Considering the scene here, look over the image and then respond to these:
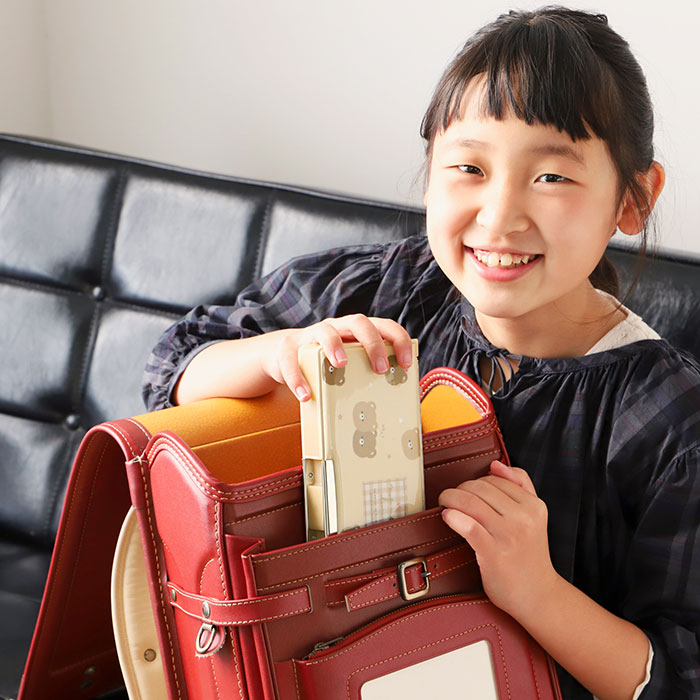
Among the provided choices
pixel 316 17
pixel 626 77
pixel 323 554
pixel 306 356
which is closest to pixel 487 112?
pixel 626 77

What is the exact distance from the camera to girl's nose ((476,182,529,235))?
0.85 metres

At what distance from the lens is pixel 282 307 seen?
1.19 metres

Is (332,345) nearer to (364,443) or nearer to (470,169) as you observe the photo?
(364,443)

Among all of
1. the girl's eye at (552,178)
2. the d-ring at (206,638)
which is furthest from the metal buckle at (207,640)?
the girl's eye at (552,178)

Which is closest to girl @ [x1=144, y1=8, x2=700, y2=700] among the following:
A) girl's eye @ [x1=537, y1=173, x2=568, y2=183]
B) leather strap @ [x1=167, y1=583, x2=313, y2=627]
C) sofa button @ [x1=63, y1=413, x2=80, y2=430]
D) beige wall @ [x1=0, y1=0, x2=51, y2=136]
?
girl's eye @ [x1=537, y1=173, x2=568, y2=183]

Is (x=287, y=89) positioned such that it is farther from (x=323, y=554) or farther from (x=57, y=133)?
(x=323, y=554)

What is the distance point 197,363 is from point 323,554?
416 mm

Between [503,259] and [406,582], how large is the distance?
1.04 ft

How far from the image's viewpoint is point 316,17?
1.65 m

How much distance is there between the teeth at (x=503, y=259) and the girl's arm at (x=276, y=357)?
145 mm

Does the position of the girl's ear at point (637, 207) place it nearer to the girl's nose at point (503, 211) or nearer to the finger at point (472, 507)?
the girl's nose at point (503, 211)

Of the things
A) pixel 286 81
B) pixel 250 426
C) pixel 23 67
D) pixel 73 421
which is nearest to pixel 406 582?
pixel 250 426

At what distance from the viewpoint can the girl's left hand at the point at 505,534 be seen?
783mm

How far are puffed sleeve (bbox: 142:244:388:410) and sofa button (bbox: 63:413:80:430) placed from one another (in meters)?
0.36
